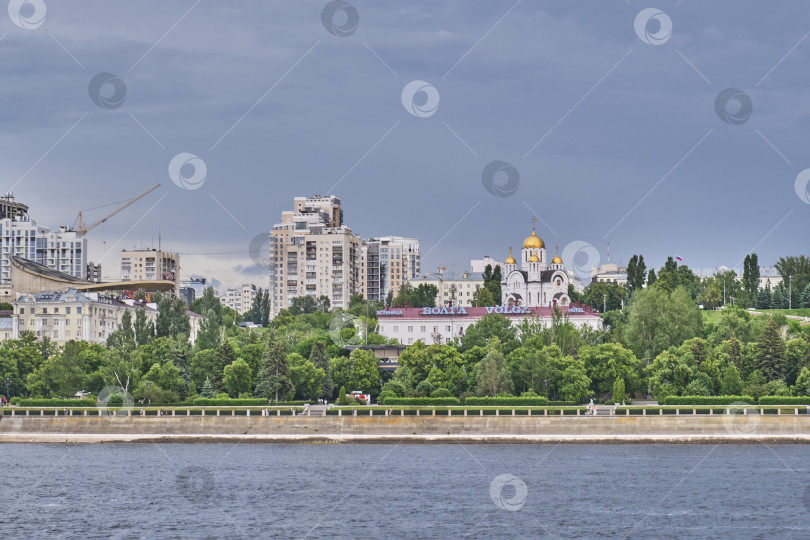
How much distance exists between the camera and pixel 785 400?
10375cm

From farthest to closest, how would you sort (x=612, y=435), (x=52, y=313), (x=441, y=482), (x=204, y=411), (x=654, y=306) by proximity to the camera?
(x=52, y=313), (x=654, y=306), (x=204, y=411), (x=612, y=435), (x=441, y=482)

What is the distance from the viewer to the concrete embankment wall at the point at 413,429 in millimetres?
98625

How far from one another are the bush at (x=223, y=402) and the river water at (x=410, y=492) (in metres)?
14.3

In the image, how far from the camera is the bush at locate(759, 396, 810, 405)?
104 m

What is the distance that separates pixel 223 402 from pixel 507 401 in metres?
26.4

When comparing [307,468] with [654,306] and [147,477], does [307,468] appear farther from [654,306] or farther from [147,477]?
[654,306]

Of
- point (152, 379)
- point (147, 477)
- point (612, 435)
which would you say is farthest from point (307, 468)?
point (152, 379)

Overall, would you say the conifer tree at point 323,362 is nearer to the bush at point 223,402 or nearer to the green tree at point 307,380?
the green tree at point 307,380

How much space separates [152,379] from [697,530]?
69972mm

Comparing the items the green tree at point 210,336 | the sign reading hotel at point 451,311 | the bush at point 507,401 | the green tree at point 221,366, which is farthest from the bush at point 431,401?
the sign reading hotel at point 451,311

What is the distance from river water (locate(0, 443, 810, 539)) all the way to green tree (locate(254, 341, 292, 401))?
1873cm

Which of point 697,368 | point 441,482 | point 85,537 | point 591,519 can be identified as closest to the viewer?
point 85,537

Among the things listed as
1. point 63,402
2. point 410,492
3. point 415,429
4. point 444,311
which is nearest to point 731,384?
point 415,429

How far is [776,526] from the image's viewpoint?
58250mm
